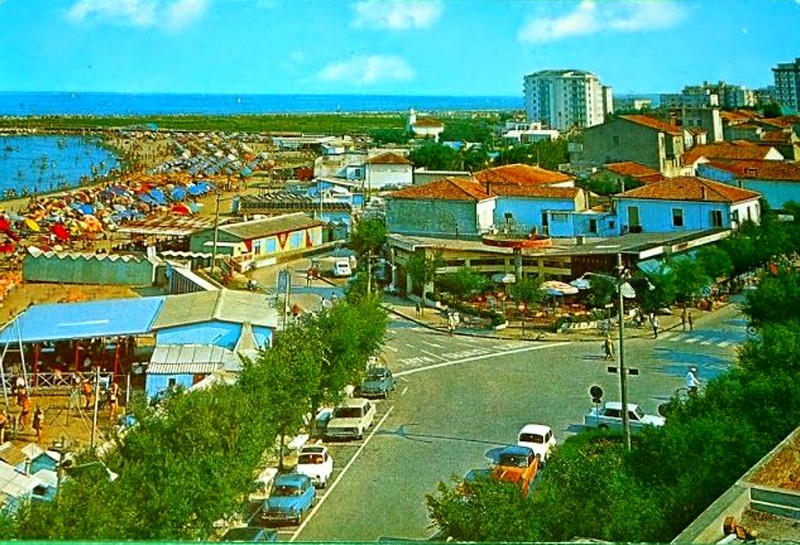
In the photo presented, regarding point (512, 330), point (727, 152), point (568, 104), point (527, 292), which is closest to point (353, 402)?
point (512, 330)

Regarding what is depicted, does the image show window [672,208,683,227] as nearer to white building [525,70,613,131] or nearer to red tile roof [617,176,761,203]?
red tile roof [617,176,761,203]

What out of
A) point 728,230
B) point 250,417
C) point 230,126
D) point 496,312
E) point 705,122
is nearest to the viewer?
point 250,417

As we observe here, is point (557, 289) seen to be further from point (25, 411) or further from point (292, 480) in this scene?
point (25, 411)

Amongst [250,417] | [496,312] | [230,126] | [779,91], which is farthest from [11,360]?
[230,126]

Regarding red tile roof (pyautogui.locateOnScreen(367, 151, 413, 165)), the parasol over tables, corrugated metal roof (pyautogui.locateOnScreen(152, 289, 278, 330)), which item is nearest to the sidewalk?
the parasol over tables

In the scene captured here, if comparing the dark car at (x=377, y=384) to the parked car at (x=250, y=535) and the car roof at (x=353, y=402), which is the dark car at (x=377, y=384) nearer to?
the car roof at (x=353, y=402)

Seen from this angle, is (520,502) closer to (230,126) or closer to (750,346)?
(750,346)

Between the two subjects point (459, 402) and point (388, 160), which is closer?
point (459, 402)
